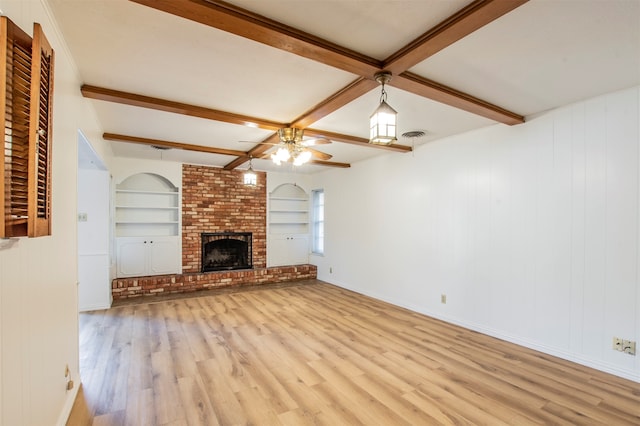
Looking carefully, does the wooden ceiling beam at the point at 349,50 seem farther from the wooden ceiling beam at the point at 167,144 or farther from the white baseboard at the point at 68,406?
the white baseboard at the point at 68,406

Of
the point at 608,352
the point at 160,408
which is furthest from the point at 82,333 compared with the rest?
the point at 608,352

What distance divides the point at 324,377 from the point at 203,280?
14.1 feet

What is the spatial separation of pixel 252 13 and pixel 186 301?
4.95 meters

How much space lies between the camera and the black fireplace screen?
270 inches

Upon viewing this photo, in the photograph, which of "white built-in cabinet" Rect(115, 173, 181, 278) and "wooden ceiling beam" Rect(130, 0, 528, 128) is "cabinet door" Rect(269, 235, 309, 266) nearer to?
"white built-in cabinet" Rect(115, 173, 181, 278)

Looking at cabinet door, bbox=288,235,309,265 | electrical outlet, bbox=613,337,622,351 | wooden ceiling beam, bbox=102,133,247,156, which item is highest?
wooden ceiling beam, bbox=102,133,247,156

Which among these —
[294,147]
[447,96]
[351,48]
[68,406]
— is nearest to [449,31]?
[351,48]

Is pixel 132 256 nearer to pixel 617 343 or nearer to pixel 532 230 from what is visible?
pixel 532 230

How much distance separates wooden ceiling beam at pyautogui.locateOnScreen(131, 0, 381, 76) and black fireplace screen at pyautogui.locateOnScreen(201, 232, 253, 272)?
549cm

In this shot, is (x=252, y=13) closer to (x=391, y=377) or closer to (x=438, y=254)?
(x=391, y=377)

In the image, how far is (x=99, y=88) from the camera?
275 cm

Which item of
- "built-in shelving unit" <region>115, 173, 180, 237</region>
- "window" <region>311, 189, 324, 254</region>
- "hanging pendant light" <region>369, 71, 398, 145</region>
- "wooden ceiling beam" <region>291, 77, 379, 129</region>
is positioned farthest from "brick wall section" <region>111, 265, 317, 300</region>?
"hanging pendant light" <region>369, 71, 398, 145</region>

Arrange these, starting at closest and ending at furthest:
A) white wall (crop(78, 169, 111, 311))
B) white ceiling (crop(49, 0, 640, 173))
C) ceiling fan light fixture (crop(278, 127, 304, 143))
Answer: white ceiling (crop(49, 0, 640, 173)) → ceiling fan light fixture (crop(278, 127, 304, 143)) → white wall (crop(78, 169, 111, 311))

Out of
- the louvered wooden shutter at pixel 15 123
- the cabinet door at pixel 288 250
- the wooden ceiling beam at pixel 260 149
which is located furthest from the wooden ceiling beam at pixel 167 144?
the louvered wooden shutter at pixel 15 123
